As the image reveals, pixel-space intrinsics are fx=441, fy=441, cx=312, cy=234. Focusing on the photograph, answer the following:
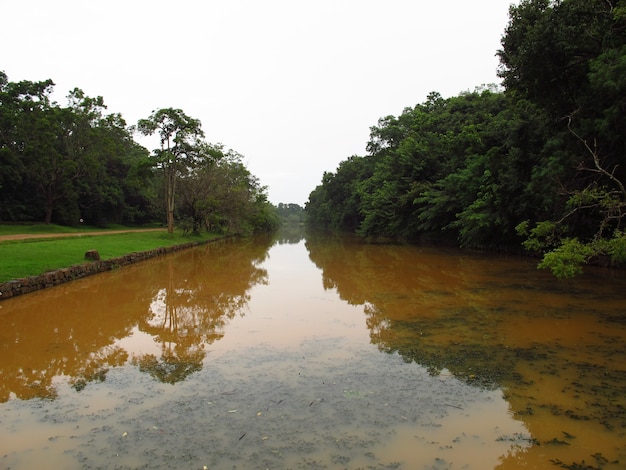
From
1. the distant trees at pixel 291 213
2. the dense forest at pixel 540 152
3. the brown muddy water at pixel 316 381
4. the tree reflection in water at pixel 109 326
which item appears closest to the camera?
the brown muddy water at pixel 316 381

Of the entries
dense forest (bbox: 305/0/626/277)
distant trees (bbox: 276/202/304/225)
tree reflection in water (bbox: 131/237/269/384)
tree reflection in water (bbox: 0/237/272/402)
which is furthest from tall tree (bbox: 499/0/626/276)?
distant trees (bbox: 276/202/304/225)

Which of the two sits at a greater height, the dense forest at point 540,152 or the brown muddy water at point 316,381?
the dense forest at point 540,152

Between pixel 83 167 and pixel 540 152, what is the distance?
3392cm

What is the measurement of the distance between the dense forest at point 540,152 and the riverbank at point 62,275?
1248 cm

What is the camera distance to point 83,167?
36.4m

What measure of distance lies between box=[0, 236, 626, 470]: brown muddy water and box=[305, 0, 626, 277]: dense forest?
6.95ft

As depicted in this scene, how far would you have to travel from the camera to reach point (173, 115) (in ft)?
92.9

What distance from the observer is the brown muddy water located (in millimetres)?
3969

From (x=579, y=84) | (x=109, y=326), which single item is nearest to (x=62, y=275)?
(x=109, y=326)

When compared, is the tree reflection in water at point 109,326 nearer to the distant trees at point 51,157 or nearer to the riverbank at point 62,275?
the riverbank at point 62,275

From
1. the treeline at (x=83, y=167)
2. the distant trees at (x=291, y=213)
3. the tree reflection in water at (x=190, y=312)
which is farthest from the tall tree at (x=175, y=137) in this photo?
the distant trees at (x=291, y=213)

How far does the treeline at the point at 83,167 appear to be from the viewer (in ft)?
96.9

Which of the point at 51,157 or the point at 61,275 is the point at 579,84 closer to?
the point at 61,275

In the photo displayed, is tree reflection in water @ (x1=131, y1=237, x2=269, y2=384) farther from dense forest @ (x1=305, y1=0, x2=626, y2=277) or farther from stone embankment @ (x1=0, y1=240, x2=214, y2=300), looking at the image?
dense forest @ (x1=305, y1=0, x2=626, y2=277)
